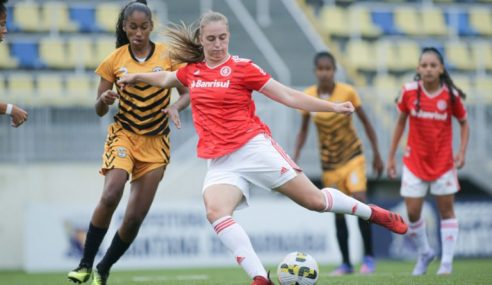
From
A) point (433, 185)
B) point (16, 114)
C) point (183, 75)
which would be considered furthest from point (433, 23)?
point (16, 114)

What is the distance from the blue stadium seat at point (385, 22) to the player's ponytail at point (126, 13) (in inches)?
569

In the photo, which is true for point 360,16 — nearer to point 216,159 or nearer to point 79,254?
point 79,254

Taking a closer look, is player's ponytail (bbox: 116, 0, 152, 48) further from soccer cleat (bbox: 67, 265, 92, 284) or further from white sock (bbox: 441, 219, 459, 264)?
white sock (bbox: 441, 219, 459, 264)

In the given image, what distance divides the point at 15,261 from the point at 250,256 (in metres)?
9.91

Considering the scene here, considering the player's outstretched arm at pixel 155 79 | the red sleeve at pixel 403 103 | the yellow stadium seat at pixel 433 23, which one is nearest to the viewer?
the player's outstretched arm at pixel 155 79

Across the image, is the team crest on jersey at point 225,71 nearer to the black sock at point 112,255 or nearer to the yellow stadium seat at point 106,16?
the black sock at point 112,255

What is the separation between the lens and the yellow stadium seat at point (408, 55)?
68.2 feet

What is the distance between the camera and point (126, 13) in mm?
7422

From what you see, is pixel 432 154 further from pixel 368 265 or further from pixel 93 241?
pixel 93 241

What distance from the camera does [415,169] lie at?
30.8 ft

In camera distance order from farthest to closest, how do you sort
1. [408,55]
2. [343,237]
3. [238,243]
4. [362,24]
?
1. [362,24]
2. [408,55]
3. [343,237]
4. [238,243]

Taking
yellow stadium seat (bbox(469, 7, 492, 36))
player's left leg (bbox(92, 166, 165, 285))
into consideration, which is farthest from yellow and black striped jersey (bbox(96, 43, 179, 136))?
yellow stadium seat (bbox(469, 7, 492, 36))

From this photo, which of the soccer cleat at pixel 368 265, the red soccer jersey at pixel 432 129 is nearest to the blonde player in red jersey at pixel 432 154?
the red soccer jersey at pixel 432 129

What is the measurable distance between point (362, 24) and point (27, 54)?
24.2 ft
